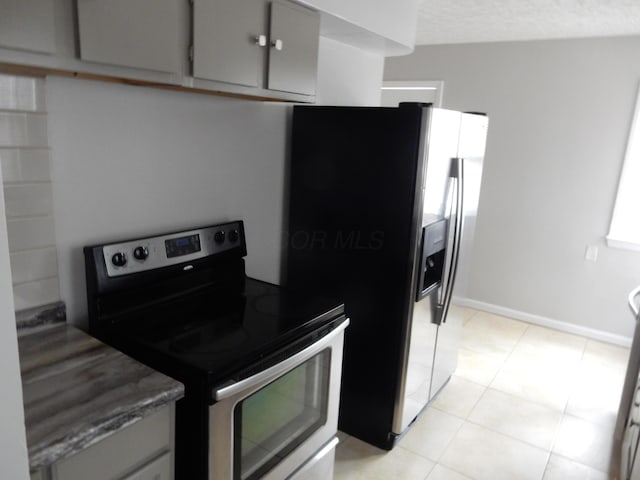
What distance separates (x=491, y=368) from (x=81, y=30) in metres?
3.09

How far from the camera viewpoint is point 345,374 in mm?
2436

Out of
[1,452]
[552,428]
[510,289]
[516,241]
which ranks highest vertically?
[1,452]

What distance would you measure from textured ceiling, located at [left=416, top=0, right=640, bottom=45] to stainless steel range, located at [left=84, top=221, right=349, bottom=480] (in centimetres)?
199

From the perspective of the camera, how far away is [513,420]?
106 inches

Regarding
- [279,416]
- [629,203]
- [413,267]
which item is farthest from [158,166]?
[629,203]

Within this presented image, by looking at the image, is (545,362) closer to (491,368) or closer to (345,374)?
(491,368)

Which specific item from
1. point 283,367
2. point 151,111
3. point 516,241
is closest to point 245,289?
point 283,367

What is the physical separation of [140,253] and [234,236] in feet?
1.55

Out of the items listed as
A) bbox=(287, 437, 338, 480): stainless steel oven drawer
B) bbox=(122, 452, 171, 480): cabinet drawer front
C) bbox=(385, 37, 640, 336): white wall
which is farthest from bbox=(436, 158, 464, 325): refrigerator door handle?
bbox=(385, 37, 640, 336): white wall

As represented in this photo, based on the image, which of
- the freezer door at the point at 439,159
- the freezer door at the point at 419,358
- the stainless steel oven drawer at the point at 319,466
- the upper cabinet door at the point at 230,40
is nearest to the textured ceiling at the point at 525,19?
the freezer door at the point at 439,159

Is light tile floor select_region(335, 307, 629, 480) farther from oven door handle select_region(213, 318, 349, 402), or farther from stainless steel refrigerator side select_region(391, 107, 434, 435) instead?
oven door handle select_region(213, 318, 349, 402)

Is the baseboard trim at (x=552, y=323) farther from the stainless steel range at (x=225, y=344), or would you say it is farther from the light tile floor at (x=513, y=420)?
the stainless steel range at (x=225, y=344)

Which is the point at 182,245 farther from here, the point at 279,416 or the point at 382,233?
the point at 382,233

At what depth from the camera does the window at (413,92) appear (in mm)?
4207
